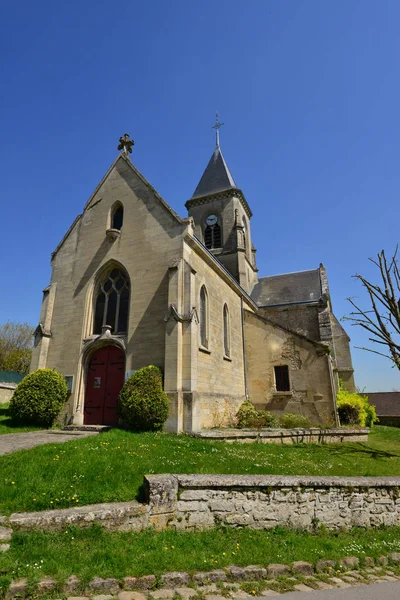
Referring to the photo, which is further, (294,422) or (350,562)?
(294,422)

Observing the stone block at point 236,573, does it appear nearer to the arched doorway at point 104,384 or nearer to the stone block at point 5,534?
the stone block at point 5,534

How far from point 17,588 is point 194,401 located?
8.23 meters

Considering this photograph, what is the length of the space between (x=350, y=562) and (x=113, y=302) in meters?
12.1

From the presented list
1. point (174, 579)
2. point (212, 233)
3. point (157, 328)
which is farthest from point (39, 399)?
point (212, 233)

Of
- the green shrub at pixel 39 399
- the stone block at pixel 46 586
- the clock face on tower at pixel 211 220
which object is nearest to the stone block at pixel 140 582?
the stone block at pixel 46 586

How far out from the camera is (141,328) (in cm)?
1298

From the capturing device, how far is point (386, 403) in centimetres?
3284

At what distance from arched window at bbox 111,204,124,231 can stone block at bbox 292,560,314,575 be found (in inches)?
557

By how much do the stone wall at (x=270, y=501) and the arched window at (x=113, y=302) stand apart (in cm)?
920

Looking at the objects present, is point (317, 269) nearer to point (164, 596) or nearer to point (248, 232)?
point (248, 232)

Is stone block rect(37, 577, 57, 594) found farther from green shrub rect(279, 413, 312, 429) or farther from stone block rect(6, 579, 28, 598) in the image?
green shrub rect(279, 413, 312, 429)

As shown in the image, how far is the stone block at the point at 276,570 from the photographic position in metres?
4.03

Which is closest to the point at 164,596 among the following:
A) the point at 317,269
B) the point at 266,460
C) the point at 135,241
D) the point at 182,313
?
the point at 266,460

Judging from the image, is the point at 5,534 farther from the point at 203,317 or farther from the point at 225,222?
the point at 225,222
